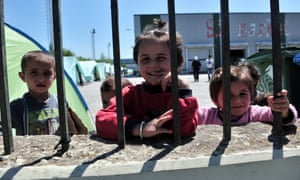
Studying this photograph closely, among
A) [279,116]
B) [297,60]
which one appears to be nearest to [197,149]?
[279,116]

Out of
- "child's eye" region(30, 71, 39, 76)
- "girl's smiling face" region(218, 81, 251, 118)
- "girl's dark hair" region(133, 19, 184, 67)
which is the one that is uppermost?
"girl's dark hair" region(133, 19, 184, 67)

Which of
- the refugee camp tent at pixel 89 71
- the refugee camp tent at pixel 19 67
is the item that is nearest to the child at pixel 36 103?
the refugee camp tent at pixel 19 67

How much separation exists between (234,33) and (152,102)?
107 feet

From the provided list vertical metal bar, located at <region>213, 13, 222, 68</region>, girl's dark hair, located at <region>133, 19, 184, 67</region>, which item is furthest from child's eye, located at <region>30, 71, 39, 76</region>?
vertical metal bar, located at <region>213, 13, 222, 68</region>

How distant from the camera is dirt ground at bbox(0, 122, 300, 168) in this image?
1.38 metres

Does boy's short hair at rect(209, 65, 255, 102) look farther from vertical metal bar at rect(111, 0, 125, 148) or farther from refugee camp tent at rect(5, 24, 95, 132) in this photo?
refugee camp tent at rect(5, 24, 95, 132)

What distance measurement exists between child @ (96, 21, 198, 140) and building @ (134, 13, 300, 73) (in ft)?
→ 101

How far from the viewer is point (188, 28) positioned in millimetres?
32500

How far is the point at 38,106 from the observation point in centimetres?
278

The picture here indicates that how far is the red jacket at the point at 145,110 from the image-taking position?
1574mm

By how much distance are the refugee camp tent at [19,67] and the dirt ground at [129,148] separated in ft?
7.74

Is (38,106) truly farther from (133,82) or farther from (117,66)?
(133,82)

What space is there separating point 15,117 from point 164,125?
1475 mm

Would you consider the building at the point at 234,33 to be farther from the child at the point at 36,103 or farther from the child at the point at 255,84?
the child at the point at 255,84
